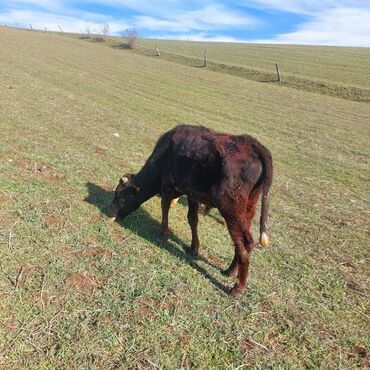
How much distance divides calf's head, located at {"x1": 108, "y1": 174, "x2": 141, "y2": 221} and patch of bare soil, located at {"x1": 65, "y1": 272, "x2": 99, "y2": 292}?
176cm

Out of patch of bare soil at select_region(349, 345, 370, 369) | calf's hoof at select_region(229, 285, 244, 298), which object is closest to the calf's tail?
calf's hoof at select_region(229, 285, 244, 298)

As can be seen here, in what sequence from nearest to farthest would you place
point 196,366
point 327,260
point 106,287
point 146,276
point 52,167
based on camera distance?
point 196,366, point 106,287, point 146,276, point 327,260, point 52,167

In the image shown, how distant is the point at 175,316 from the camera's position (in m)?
4.36

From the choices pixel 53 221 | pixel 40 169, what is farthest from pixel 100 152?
pixel 53 221

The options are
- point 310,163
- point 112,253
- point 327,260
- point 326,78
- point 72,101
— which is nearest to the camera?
point 112,253

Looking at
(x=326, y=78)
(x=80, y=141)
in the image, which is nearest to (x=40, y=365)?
(x=80, y=141)

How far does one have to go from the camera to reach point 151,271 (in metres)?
5.12

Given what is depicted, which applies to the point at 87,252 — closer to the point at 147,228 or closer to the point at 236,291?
the point at 147,228

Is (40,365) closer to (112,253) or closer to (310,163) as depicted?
(112,253)

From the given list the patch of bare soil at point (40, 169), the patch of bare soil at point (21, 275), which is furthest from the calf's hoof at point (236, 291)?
the patch of bare soil at point (40, 169)

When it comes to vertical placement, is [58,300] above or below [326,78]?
above

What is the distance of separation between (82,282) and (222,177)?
226 centimetres

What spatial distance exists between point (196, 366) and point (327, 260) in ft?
11.3

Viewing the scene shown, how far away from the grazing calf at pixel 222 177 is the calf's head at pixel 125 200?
543mm
